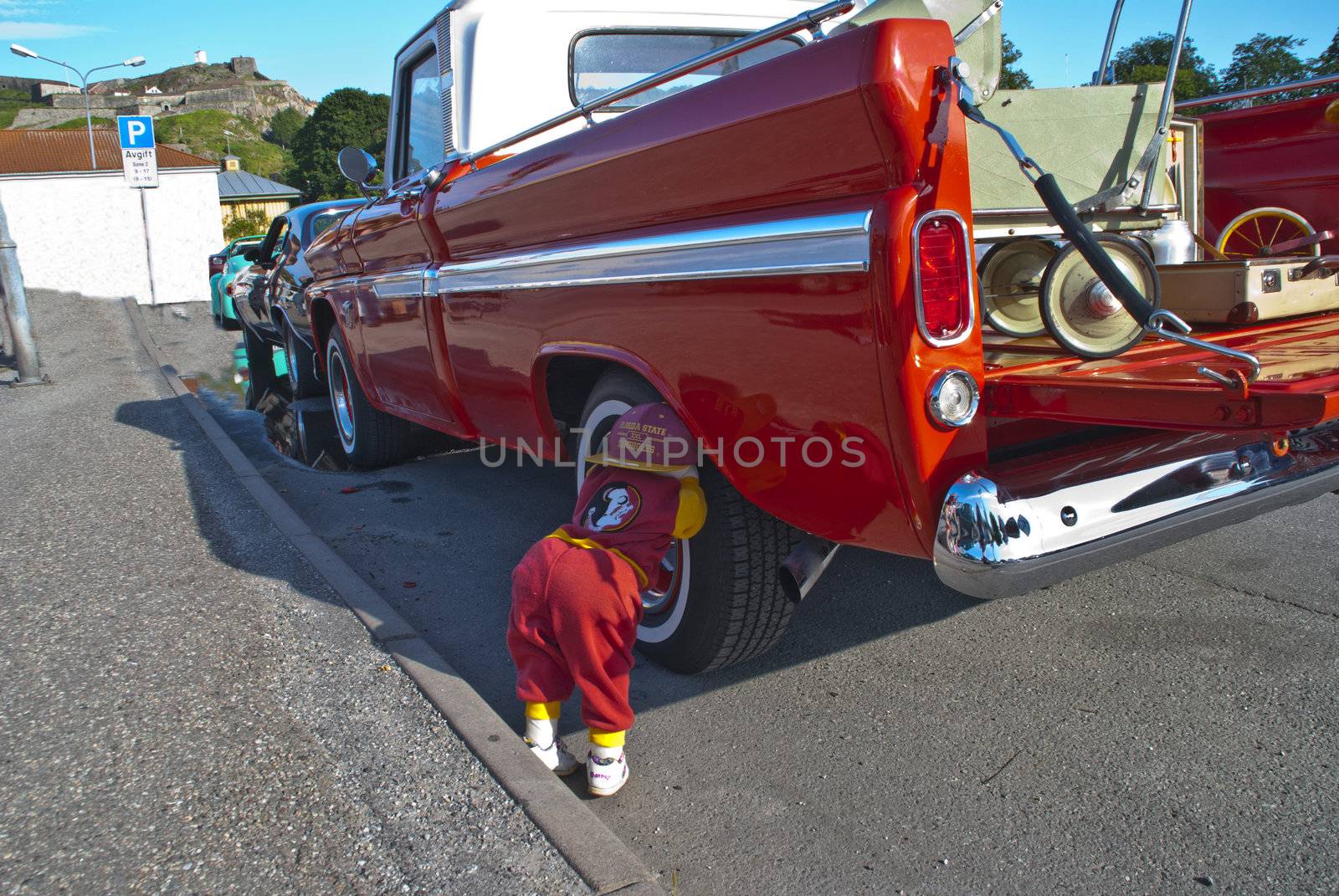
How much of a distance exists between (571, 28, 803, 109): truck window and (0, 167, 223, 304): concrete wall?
21.5 m

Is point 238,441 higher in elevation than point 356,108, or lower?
lower

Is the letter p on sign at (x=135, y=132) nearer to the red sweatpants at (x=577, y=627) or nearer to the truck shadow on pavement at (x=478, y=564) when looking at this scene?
the truck shadow on pavement at (x=478, y=564)

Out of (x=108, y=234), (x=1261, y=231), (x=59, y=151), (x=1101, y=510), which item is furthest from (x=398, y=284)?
(x=59, y=151)

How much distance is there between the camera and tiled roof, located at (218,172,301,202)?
46656 millimetres

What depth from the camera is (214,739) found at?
2596mm

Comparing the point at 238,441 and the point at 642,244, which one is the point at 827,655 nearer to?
the point at 642,244

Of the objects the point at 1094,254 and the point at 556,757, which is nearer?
the point at 1094,254

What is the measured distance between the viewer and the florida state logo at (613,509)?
254cm

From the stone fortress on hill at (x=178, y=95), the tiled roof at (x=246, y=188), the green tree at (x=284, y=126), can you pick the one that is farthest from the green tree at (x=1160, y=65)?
the green tree at (x=284, y=126)

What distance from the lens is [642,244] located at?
8.45 ft

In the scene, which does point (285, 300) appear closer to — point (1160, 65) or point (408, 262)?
point (408, 262)

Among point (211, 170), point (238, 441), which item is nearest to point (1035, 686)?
point (238, 441)

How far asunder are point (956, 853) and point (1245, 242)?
333 cm

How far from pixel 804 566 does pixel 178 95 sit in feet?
413
